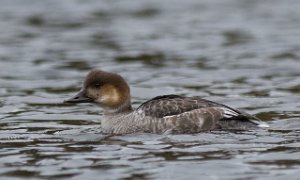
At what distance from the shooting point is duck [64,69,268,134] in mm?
12914

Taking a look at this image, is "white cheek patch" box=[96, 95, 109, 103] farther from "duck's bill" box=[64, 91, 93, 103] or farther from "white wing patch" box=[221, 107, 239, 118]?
"white wing patch" box=[221, 107, 239, 118]

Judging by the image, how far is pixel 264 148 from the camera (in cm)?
1162

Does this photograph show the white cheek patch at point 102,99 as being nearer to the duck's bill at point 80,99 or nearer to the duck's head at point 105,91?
the duck's head at point 105,91

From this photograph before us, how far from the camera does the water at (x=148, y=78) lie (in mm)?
10914

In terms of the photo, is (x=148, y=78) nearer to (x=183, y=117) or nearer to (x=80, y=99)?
(x=80, y=99)

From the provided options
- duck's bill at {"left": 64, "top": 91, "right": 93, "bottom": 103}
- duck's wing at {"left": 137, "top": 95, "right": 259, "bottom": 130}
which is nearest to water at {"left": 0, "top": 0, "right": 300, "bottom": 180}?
duck's wing at {"left": 137, "top": 95, "right": 259, "bottom": 130}

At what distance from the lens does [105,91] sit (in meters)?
13.5

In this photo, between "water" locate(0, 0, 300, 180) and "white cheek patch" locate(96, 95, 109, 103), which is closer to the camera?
"water" locate(0, 0, 300, 180)

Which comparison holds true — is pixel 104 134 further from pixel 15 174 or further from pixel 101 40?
pixel 101 40

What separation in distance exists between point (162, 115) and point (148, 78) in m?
5.96

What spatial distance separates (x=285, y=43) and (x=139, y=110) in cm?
998

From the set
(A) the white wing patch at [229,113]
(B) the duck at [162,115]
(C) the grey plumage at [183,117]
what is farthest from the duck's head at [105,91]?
(A) the white wing patch at [229,113]

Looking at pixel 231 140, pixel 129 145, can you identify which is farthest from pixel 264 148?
pixel 129 145

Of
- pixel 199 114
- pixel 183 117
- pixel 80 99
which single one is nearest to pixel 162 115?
pixel 183 117
